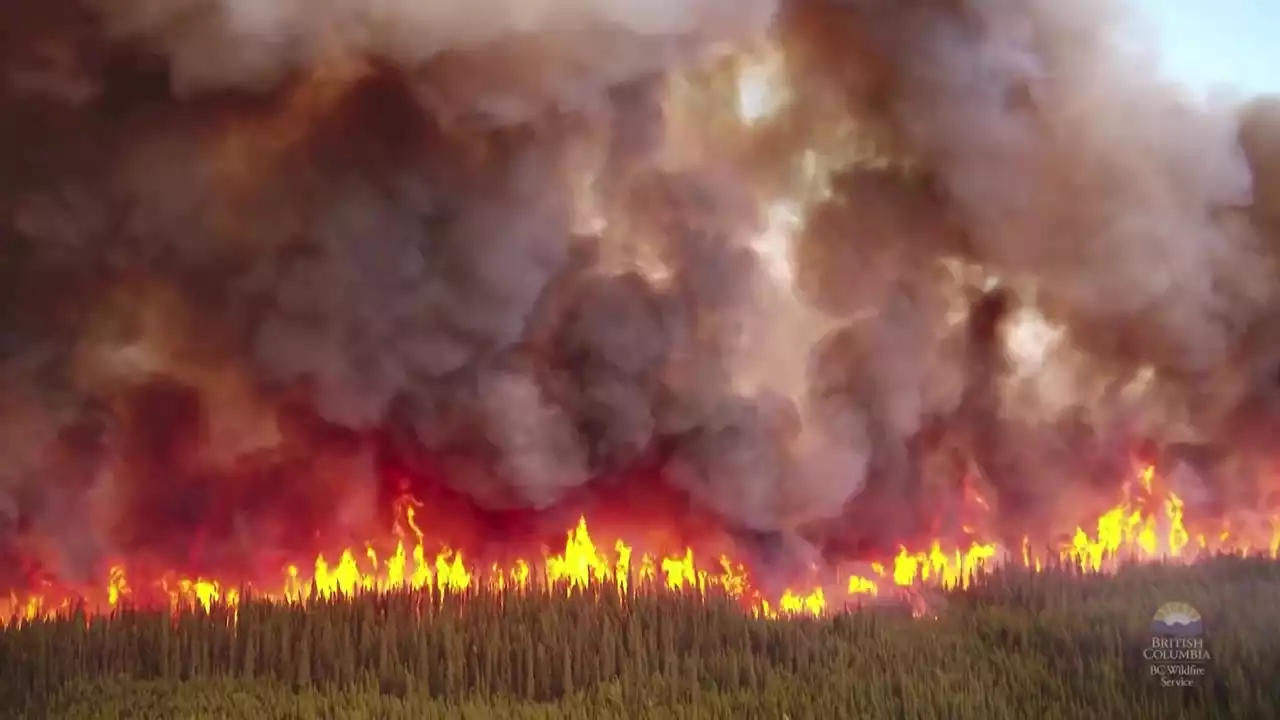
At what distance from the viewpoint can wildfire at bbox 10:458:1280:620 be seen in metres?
4.19

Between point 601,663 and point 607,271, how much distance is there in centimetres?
158

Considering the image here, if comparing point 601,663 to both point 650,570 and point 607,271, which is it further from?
point 607,271

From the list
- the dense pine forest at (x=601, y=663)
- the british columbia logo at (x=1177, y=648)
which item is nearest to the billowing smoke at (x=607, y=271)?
the dense pine forest at (x=601, y=663)

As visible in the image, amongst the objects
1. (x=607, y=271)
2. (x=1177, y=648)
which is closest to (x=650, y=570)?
(x=607, y=271)

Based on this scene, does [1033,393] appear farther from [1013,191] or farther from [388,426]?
[388,426]

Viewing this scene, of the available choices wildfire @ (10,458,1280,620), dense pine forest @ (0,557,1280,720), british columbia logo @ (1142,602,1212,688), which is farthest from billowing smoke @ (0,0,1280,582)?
british columbia logo @ (1142,602,1212,688)

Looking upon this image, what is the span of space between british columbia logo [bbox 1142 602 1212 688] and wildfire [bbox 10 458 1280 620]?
36cm

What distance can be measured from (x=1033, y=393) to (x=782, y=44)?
195 centimetres

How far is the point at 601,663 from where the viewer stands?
4.04m

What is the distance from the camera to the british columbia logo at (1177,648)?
13.7ft

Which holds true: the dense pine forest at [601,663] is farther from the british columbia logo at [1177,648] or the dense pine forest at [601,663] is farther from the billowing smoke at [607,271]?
the billowing smoke at [607,271]

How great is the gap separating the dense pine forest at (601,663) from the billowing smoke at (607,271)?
0.43 metres

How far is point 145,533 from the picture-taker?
4297 mm

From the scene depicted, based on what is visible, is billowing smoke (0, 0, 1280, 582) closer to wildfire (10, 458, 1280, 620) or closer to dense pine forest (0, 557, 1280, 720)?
wildfire (10, 458, 1280, 620)
